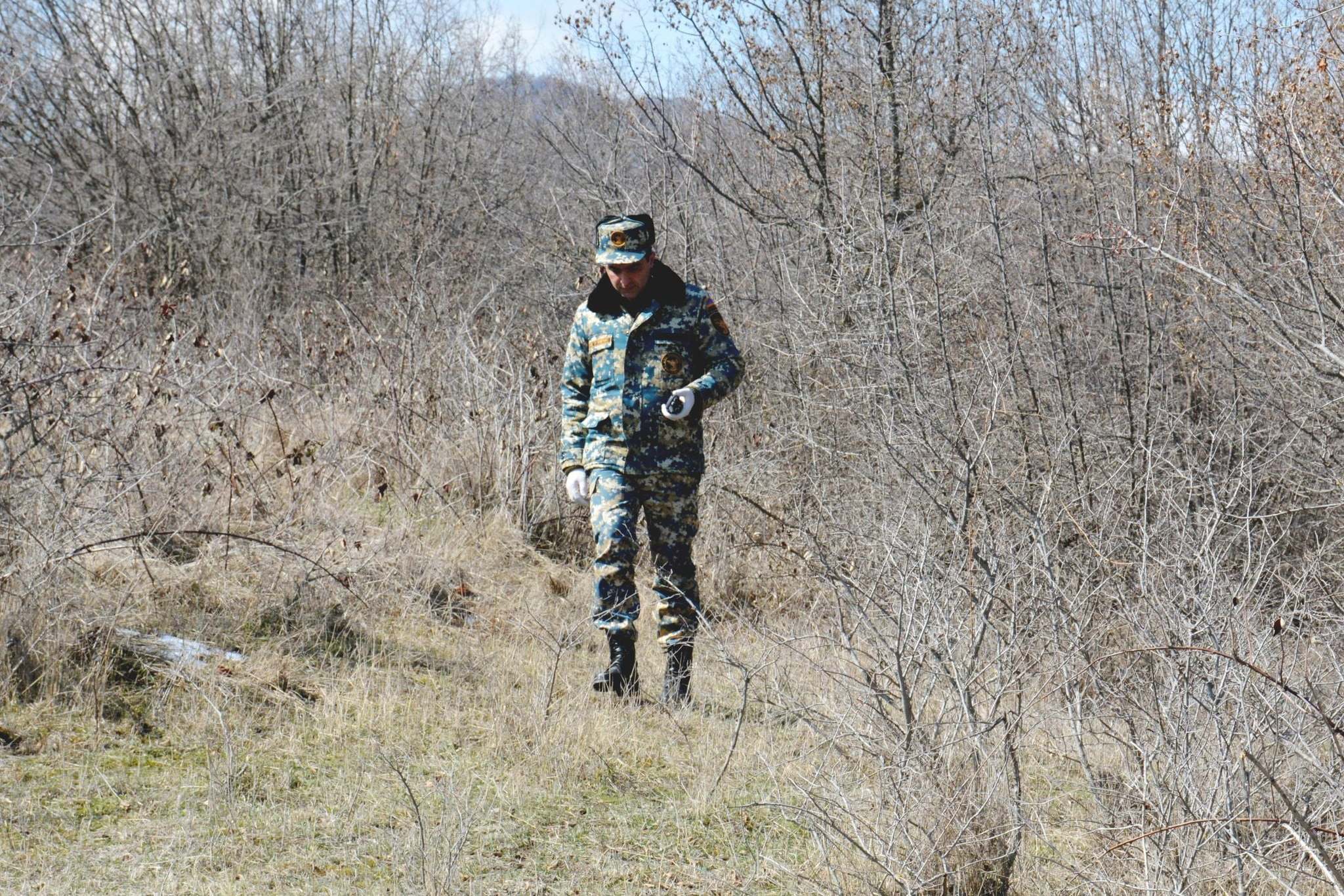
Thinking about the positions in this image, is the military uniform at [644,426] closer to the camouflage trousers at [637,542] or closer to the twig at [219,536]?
the camouflage trousers at [637,542]

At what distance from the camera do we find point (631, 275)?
16.6ft

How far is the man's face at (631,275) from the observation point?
16.5ft

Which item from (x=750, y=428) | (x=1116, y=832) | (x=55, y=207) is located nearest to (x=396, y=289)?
(x=55, y=207)

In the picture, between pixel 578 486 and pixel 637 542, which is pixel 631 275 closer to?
pixel 578 486

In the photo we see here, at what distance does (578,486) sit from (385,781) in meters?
1.41

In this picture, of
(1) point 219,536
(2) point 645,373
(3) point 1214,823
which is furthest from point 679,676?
(3) point 1214,823

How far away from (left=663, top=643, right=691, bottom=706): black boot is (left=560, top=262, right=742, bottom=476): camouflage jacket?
0.71 metres

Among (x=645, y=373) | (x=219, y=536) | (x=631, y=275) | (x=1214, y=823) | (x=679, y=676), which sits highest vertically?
(x=631, y=275)

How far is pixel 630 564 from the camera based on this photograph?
5.09m

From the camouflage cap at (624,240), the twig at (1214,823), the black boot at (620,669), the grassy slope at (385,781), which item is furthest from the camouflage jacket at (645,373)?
the twig at (1214,823)

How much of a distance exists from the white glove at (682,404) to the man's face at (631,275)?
451 mm

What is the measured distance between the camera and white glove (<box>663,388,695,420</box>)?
A: 492 centimetres

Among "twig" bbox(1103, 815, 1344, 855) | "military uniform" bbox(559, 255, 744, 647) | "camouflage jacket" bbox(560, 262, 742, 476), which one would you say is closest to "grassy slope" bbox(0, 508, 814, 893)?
"military uniform" bbox(559, 255, 744, 647)

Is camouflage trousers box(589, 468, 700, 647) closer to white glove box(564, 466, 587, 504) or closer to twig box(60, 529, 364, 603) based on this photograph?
white glove box(564, 466, 587, 504)
